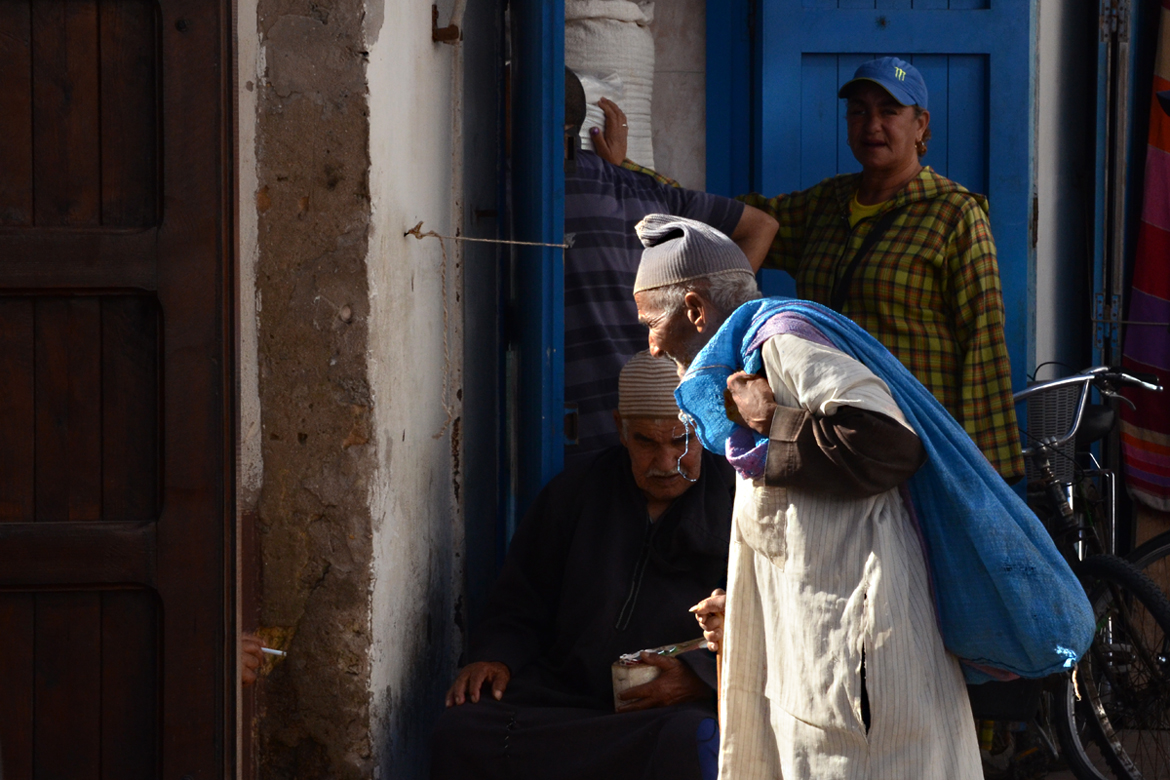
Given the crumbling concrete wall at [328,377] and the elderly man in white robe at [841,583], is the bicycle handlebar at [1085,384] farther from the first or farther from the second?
the crumbling concrete wall at [328,377]

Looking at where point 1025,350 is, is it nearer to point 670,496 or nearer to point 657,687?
point 670,496

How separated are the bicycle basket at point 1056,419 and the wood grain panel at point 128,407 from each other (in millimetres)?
2600

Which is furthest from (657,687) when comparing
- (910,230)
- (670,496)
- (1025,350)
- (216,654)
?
(1025,350)

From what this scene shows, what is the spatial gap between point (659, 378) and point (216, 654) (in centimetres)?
136

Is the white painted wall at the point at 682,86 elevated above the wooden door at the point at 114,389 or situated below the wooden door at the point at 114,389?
above

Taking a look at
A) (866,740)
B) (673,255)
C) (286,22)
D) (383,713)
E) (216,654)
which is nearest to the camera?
(866,740)

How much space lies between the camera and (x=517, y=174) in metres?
3.36

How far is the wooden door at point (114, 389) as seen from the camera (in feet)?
6.04

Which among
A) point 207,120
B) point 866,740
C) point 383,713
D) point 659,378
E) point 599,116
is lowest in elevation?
point 383,713

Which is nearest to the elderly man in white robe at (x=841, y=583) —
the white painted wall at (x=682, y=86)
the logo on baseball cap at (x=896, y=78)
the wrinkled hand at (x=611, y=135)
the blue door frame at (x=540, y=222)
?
the blue door frame at (x=540, y=222)

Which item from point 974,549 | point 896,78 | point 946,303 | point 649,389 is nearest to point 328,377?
point 649,389

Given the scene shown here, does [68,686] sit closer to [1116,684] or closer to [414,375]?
[414,375]

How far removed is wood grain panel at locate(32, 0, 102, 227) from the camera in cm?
185

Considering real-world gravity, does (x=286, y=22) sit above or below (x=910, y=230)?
above
